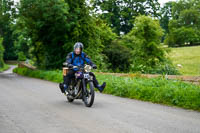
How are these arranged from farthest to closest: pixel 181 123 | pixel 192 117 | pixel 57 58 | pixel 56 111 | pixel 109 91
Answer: pixel 57 58 < pixel 109 91 < pixel 56 111 < pixel 192 117 < pixel 181 123

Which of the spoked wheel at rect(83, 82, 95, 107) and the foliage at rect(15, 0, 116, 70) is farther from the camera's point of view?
the foliage at rect(15, 0, 116, 70)

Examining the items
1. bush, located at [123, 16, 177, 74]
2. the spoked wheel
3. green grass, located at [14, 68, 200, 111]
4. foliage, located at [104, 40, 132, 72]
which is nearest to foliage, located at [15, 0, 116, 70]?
bush, located at [123, 16, 177, 74]

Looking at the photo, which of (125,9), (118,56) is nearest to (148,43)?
(118,56)

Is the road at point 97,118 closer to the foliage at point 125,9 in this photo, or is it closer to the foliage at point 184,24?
the foliage at point 125,9

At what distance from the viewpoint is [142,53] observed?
2648 centimetres

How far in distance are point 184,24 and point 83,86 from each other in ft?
237

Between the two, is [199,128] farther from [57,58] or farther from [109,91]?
[57,58]

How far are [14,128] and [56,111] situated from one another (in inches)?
82.0

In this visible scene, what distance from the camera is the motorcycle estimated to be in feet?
28.8

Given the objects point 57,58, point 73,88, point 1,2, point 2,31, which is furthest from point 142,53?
point 2,31

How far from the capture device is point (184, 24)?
254ft

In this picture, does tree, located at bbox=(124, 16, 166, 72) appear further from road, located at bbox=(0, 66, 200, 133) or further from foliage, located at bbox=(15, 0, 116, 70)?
road, located at bbox=(0, 66, 200, 133)

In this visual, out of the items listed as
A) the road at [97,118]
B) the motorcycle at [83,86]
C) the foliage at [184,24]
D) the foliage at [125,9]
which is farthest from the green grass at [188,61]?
the road at [97,118]

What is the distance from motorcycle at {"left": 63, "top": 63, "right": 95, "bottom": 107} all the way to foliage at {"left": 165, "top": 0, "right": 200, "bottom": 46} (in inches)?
2455
